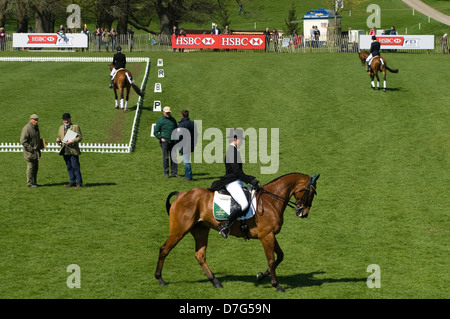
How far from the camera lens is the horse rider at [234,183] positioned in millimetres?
13578

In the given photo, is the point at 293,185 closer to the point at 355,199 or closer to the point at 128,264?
the point at 128,264

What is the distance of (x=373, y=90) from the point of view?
39719 millimetres

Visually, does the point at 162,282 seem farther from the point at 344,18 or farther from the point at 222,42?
the point at 344,18

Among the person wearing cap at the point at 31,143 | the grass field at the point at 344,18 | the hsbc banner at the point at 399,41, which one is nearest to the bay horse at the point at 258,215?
the person wearing cap at the point at 31,143

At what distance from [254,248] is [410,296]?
4498 mm

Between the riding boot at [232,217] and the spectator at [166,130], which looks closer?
the riding boot at [232,217]

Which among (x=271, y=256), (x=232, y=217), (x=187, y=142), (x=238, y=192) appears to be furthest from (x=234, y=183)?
(x=187, y=142)

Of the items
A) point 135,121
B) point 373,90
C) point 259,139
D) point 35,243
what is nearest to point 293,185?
point 35,243

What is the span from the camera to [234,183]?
14.0m

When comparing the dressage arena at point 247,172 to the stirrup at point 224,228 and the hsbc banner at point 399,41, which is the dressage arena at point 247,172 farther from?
the hsbc banner at point 399,41

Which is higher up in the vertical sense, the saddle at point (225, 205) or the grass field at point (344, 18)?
the grass field at point (344, 18)

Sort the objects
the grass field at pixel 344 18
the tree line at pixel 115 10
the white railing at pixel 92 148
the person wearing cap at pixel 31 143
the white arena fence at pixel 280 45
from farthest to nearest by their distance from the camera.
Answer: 1. the grass field at pixel 344 18
2. the tree line at pixel 115 10
3. the white arena fence at pixel 280 45
4. the white railing at pixel 92 148
5. the person wearing cap at pixel 31 143

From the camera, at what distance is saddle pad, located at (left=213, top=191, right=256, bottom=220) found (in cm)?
1359

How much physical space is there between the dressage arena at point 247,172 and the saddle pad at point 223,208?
4.51 ft
